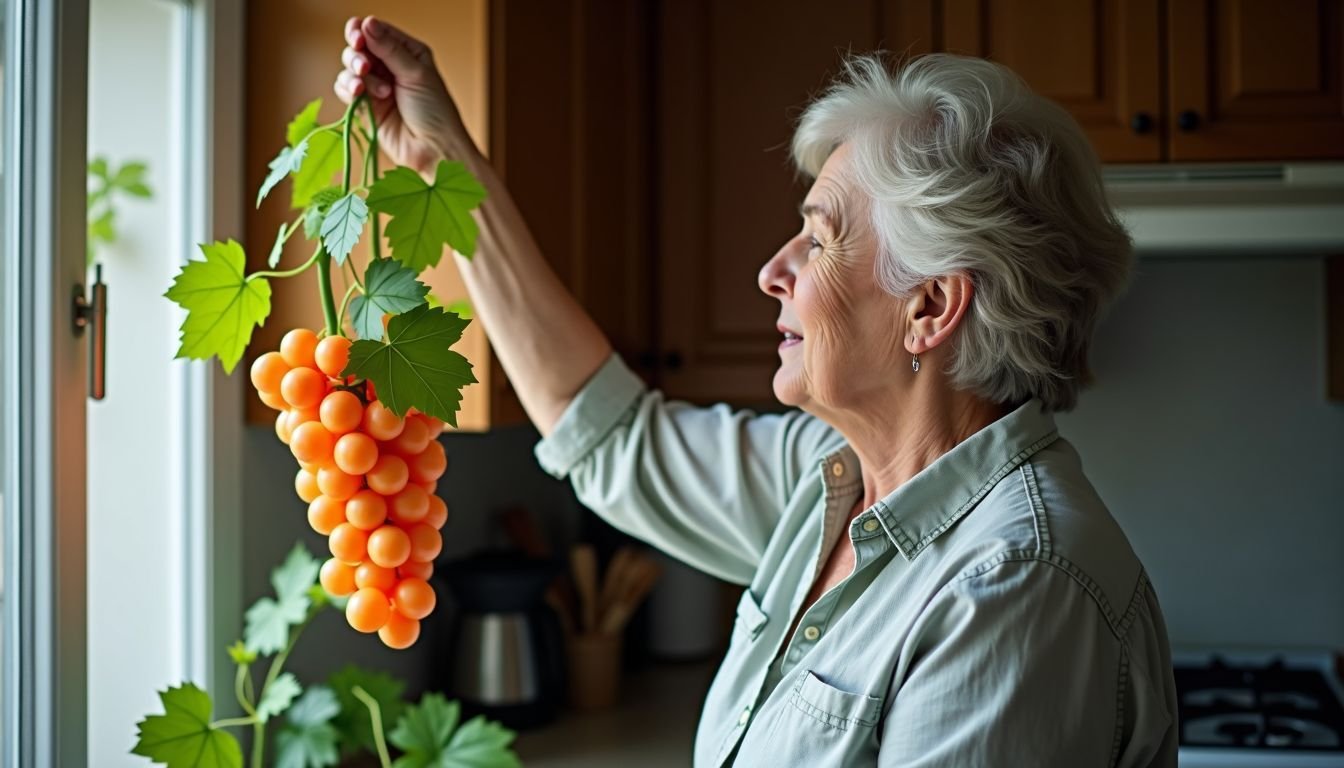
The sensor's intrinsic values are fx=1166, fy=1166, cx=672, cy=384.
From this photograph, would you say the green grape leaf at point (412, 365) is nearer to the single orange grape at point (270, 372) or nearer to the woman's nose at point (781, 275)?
the single orange grape at point (270, 372)

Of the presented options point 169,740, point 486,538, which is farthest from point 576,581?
point 169,740

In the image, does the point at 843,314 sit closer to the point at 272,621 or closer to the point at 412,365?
the point at 412,365

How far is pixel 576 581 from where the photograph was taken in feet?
7.20

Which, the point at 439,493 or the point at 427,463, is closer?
the point at 427,463

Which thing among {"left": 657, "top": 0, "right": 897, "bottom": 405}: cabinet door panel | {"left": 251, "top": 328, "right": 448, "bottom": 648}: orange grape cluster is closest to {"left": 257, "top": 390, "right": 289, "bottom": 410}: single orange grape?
{"left": 251, "top": 328, "right": 448, "bottom": 648}: orange grape cluster

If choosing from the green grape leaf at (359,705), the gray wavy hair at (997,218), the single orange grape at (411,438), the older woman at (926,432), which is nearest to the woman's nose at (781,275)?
the older woman at (926,432)

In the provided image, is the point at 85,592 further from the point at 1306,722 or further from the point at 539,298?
the point at 1306,722

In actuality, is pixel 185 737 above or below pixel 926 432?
below

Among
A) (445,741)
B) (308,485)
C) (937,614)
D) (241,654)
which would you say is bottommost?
(445,741)

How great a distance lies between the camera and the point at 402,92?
3.49 feet

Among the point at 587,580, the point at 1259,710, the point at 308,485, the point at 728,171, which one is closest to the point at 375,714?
the point at 308,485

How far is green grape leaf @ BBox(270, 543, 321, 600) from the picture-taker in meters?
1.37

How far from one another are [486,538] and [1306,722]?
1.41 metres

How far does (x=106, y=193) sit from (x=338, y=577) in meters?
0.81
